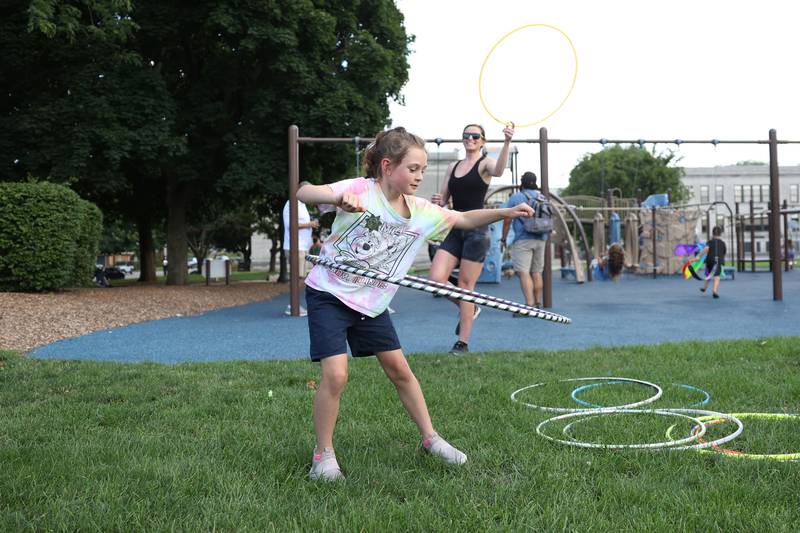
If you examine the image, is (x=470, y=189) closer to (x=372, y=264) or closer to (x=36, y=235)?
(x=372, y=264)

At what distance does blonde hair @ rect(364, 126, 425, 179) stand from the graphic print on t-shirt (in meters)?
0.28

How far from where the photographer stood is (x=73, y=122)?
1848cm

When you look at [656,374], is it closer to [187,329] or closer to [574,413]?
[574,413]

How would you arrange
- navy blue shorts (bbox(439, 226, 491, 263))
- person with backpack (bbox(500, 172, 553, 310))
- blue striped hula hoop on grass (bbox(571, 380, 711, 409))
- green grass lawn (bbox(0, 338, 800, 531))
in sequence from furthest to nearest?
1. person with backpack (bbox(500, 172, 553, 310))
2. navy blue shorts (bbox(439, 226, 491, 263))
3. blue striped hula hoop on grass (bbox(571, 380, 711, 409))
4. green grass lawn (bbox(0, 338, 800, 531))

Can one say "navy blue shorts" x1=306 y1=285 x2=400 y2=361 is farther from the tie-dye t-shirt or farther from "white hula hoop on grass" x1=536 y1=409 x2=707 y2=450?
"white hula hoop on grass" x1=536 y1=409 x2=707 y2=450

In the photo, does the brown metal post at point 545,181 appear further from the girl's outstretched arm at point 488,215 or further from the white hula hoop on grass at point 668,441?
the girl's outstretched arm at point 488,215

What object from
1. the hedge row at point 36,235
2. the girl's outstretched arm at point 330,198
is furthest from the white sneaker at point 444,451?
the hedge row at point 36,235

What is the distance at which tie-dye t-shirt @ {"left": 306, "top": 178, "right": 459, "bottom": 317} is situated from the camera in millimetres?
3426

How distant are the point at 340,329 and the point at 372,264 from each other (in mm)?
387

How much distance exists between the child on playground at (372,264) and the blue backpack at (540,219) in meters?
7.23

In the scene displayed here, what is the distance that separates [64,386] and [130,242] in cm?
6286

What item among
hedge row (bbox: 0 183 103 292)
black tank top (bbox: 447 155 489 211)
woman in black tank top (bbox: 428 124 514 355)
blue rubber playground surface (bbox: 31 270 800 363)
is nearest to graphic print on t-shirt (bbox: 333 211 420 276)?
woman in black tank top (bbox: 428 124 514 355)

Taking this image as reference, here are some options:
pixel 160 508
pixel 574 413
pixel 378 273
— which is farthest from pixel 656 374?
pixel 160 508

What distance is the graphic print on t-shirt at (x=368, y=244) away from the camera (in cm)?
350
